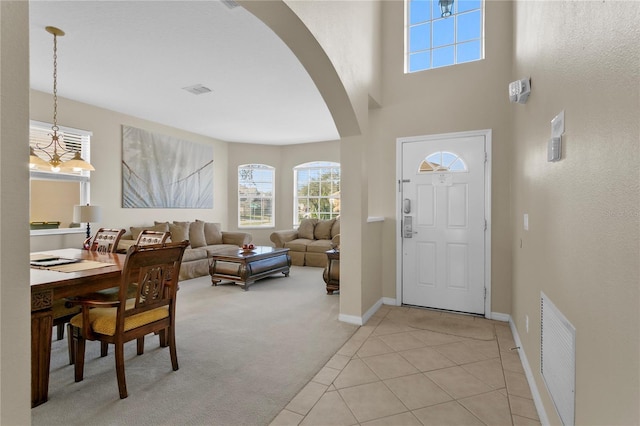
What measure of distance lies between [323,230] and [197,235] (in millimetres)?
2704

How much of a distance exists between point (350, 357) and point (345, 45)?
2.81 meters

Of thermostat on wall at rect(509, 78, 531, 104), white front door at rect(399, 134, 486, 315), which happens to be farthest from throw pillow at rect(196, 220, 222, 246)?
thermostat on wall at rect(509, 78, 531, 104)

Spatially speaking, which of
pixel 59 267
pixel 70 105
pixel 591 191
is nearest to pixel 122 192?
pixel 70 105

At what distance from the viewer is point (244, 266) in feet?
16.4

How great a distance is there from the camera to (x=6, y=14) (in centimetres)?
74

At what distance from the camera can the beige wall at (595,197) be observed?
0.89 metres

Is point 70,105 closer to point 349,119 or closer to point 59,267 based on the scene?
point 59,267

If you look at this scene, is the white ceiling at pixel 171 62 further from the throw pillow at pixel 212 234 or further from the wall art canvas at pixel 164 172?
the throw pillow at pixel 212 234

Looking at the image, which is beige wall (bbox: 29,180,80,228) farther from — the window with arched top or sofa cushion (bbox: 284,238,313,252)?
the window with arched top

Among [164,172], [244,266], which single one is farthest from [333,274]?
[164,172]

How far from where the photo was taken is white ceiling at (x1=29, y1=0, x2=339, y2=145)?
300 centimetres

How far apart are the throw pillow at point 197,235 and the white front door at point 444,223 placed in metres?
4.14

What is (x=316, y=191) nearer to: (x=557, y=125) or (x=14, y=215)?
(x=557, y=125)

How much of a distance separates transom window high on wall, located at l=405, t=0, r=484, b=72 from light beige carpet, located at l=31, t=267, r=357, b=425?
10.7ft
